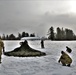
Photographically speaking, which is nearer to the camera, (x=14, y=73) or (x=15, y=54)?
(x=14, y=73)

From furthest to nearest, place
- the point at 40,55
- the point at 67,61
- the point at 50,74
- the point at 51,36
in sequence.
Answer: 1. the point at 51,36
2. the point at 40,55
3. the point at 67,61
4. the point at 50,74

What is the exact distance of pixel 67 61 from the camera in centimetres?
1258

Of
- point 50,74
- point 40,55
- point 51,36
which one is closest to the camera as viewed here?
point 50,74

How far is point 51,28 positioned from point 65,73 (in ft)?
330

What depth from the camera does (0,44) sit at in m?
13.2

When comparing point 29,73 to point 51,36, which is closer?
point 29,73

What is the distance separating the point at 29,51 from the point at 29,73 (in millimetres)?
9176

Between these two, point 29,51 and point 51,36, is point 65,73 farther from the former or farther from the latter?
point 51,36

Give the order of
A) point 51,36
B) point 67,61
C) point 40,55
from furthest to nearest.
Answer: point 51,36 < point 40,55 < point 67,61

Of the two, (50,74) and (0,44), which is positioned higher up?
(0,44)

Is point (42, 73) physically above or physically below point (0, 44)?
below

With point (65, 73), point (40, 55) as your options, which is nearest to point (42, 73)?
point (65, 73)

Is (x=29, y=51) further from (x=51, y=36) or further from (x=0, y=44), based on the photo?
(x=51, y=36)

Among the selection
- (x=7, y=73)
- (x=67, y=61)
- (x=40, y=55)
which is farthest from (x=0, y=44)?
(x=40, y=55)
